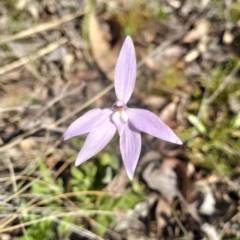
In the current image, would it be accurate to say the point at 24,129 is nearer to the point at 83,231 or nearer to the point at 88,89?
the point at 88,89

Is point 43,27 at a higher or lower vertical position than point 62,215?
higher

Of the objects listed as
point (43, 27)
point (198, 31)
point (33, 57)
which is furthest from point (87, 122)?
point (198, 31)

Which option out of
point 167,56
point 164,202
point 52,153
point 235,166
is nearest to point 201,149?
point 235,166

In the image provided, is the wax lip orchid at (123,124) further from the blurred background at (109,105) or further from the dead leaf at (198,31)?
the dead leaf at (198,31)

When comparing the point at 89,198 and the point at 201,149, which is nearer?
the point at 89,198

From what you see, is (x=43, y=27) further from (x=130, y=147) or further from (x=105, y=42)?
(x=130, y=147)

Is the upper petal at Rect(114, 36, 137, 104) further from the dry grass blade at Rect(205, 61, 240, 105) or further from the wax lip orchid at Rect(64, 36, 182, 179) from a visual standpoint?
the dry grass blade at Rect(205, 61, 240, 105)

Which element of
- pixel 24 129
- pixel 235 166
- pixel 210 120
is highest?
pixel 24 129
